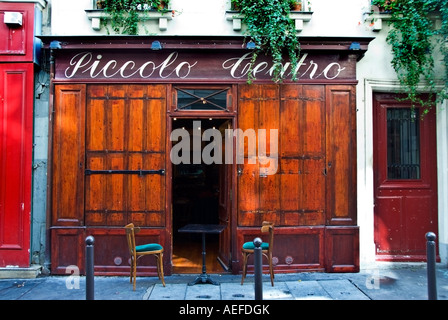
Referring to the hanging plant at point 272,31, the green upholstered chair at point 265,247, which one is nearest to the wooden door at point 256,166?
the hanging plant at point 272,31

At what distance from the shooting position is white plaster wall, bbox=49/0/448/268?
21.8 ft

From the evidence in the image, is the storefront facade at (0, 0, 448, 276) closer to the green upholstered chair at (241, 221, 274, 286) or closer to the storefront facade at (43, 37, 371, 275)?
the storefront facade at (43, 37, 371, 275)

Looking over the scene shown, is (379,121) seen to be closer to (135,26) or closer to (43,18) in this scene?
(135,26)

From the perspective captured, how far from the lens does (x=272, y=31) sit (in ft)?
20.5

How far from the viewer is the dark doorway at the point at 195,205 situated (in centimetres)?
721

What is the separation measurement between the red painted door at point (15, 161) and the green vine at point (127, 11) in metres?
1.66

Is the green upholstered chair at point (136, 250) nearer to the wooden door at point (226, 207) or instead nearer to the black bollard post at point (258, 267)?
the wooden door at point (226, 207)

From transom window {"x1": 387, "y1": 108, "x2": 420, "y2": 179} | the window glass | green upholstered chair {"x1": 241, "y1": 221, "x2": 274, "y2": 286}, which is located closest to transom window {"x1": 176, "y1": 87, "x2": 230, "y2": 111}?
the window glass

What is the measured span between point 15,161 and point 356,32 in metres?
6.45

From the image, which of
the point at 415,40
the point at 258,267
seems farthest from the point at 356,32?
the point at 258,267
